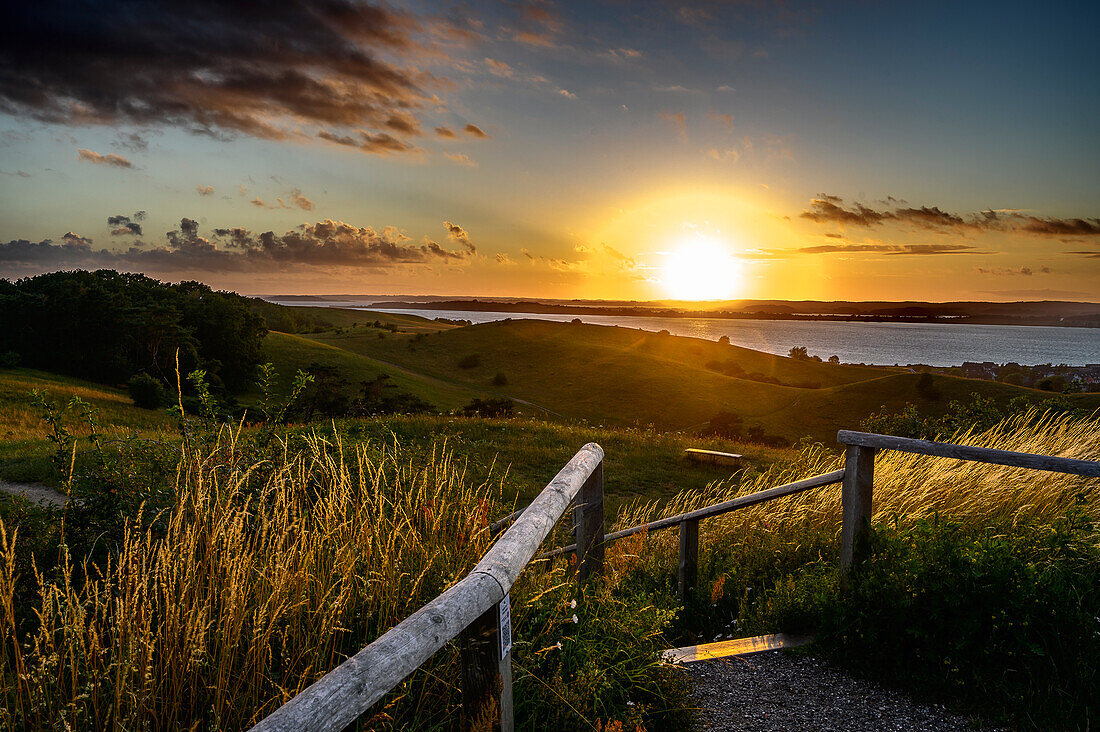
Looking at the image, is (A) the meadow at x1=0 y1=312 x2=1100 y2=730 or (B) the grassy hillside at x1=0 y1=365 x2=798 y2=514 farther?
(B) the grassy hillside at x1=0 y1=365 x2=798 y2=514

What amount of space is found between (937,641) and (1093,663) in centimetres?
74

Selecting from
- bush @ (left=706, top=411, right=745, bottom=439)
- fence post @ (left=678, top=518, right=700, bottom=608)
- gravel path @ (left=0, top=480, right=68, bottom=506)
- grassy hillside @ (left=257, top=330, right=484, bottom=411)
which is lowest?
bush @ (left=706, top=411, right=745, bottom=439)

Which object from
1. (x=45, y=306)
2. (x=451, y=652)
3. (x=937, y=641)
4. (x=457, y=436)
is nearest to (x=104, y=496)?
(x=451, y=652)

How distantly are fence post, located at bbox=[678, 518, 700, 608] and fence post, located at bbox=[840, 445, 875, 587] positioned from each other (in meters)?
1.47

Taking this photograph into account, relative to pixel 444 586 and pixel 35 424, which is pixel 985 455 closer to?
pixel 444 586

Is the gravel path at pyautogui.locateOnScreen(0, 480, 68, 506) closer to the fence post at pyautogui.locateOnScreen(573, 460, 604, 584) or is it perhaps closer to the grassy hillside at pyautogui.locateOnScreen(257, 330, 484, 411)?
the fence post at pyautogui.locateOnScreen(573, 460, 604, 584)

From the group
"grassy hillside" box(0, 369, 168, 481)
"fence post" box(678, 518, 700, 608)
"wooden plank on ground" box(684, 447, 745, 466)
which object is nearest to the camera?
"fence post" box(678, 518, 700, 608)

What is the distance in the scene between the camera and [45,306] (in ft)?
157

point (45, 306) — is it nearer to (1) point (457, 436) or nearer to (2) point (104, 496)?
(1) point (457, 436)

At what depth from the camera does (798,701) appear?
3648 mm

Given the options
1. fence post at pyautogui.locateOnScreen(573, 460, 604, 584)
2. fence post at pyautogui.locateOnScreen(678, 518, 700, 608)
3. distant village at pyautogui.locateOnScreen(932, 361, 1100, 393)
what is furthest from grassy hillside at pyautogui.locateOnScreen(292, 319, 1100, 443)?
fence post at pyautogui.locateOnScreen(573, 460, 604, 584)

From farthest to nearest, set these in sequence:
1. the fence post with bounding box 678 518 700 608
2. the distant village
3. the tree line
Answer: the tree line < the distant village < the fence post with bounding box 678 518 700 608

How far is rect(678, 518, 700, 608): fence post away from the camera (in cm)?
566

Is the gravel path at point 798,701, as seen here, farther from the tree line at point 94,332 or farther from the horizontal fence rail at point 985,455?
the tree line at point 94,332
